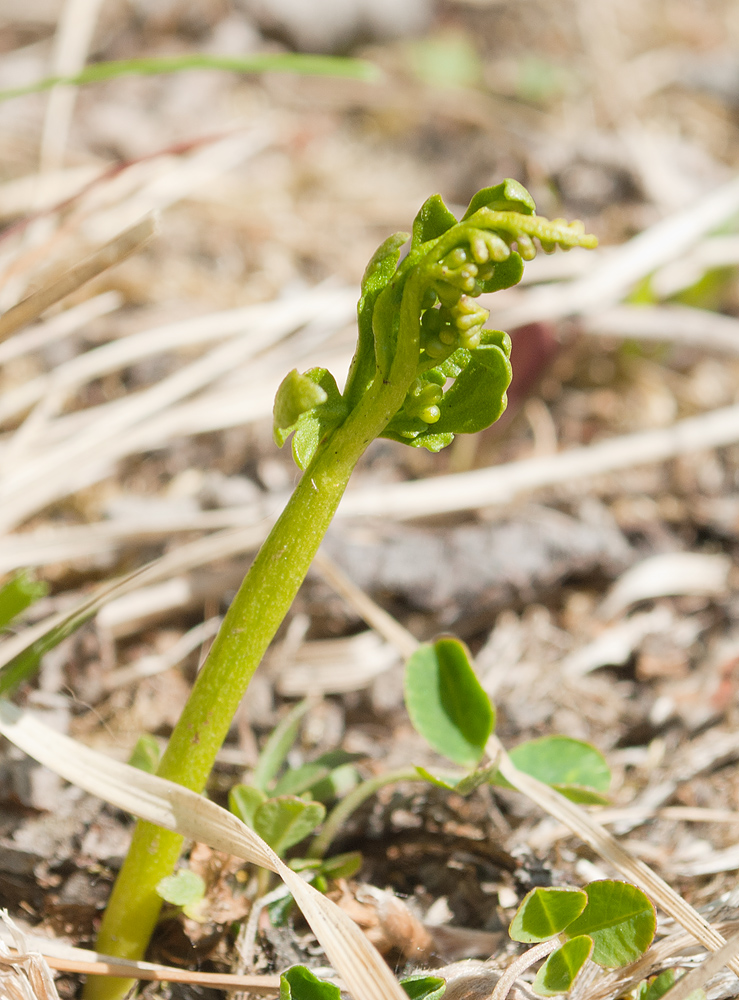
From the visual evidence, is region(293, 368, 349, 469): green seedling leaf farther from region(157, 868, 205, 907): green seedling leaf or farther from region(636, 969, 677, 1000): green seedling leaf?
region(636, 969, 677, 1000): green seedling leaf

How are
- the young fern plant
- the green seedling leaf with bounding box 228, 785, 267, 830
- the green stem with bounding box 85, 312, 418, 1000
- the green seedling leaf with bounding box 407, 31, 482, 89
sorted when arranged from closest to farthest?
1. the young fern plant
2. the green stem with bounding box 85, 312, 418, 1000
3. the green seedling leaf with bounding box 228, 785, 267, 830
4. the green seedling leaf with bounding box 407, 31, 482, 89

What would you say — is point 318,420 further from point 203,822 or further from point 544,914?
point 544,914

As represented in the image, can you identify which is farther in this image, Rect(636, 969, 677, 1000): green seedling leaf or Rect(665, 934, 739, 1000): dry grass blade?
Rect(636, 969, 677, 1000): green seedling leaf

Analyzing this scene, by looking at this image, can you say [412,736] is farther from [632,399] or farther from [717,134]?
[717,134]

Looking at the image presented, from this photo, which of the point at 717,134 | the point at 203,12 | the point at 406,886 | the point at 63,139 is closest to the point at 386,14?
the point at 203,12

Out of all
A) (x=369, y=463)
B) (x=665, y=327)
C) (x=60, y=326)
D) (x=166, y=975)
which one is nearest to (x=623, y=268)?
(x=665, y=327)

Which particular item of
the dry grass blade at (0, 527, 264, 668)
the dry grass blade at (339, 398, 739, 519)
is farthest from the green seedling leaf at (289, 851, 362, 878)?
the dry grass blade at (339, 398, 739, 519)
